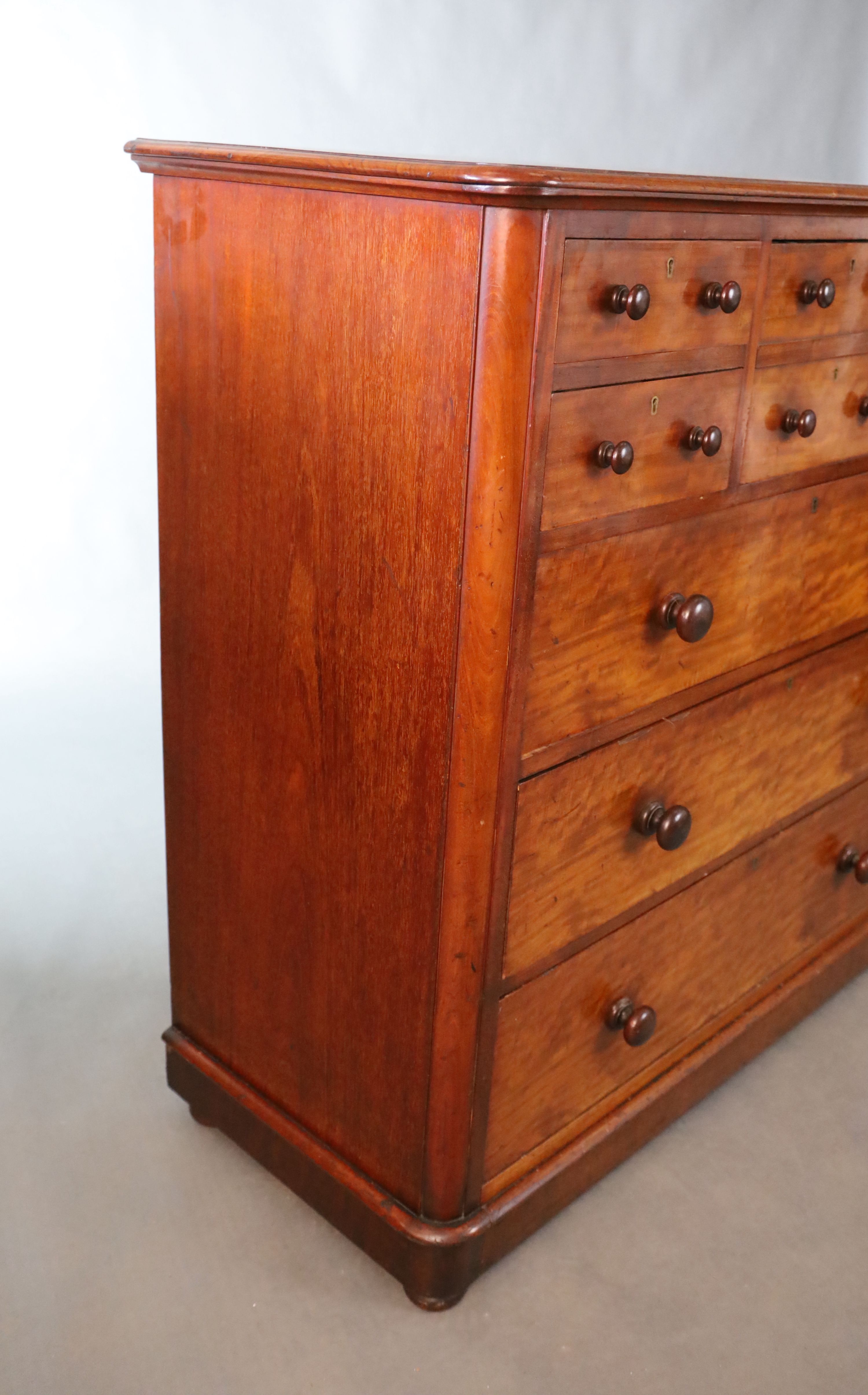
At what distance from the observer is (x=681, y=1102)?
2209 mm

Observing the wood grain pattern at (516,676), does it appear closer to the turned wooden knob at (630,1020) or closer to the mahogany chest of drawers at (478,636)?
the mahogany chest of drawers at (478,636)

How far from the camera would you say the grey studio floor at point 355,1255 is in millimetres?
1776

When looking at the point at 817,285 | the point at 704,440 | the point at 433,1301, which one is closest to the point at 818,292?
the point at 817,285

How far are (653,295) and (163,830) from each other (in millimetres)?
1791

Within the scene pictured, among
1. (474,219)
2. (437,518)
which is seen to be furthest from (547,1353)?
(474,219)

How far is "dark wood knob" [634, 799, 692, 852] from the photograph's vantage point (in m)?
1.86

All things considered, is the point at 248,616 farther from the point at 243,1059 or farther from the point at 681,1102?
the point at 681,1102

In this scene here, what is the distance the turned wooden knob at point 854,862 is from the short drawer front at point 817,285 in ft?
2.97

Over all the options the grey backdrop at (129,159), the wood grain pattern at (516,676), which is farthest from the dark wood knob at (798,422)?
the grey backdrop at (129,159)

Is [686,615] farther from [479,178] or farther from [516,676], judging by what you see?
[479,178]

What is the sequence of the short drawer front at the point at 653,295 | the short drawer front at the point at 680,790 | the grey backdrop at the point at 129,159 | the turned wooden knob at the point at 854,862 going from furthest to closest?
the grey backdrop at the point at 129,159 → the turned wooden knob at the point at 854,862 → the short drawer front at the point at 680,790 → the short drawer front at the point at 653,295

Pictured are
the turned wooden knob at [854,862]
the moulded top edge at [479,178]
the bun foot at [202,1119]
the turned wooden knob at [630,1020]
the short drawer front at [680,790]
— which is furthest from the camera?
the turned wooden knob at [854,862]

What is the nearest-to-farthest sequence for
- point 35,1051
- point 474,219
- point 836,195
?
point 474,219 < point 836,195 < point 35,1051

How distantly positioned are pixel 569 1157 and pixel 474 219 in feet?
4.09
